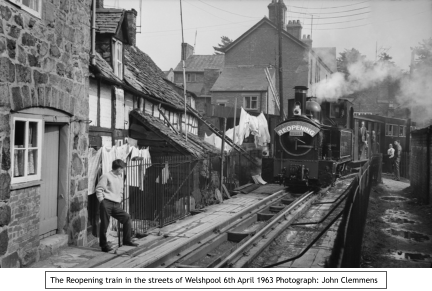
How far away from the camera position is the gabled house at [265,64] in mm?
33875

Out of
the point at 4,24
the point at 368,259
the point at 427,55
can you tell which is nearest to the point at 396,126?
the point at 427,55

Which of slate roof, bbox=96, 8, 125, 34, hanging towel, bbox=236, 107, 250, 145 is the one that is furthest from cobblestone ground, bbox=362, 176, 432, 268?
slate roof, bbox=96, 8, 125, 34

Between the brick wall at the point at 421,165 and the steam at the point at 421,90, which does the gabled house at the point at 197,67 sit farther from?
the brick wall at the point at 421,165

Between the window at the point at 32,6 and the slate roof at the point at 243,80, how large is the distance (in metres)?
27.4

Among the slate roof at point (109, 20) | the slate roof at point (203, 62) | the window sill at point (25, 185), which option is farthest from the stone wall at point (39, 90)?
the slate roof at point (203, 62)

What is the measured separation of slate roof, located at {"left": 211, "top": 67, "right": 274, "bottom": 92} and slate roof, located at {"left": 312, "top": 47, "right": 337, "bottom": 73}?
508cm

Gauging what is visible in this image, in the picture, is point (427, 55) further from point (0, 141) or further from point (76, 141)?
point (0, 141)

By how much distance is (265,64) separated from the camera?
37125mm

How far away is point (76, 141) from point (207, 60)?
139 feet

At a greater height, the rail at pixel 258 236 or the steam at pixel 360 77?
the steam at pixel 360 77

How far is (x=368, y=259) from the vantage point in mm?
8633

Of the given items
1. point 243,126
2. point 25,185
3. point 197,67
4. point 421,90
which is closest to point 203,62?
point 197,67

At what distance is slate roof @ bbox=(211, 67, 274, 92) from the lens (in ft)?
111

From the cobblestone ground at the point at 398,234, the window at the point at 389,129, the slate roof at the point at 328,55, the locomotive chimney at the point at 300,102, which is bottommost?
the cobblestone ground at the point at 398,234
